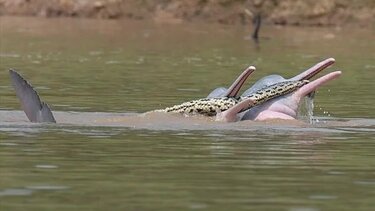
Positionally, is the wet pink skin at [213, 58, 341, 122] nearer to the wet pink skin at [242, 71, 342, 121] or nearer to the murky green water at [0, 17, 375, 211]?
the wet pink skin at [242, 71, 342, 121]

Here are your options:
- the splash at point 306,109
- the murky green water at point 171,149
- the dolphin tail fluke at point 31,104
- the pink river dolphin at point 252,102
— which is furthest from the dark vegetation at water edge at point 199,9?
the dolphin tail fluke at point 31,104

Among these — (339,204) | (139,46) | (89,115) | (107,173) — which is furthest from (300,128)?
(139,46)

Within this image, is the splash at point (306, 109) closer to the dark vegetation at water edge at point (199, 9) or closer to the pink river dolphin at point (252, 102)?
the pink river dolphin at point (252, 102)

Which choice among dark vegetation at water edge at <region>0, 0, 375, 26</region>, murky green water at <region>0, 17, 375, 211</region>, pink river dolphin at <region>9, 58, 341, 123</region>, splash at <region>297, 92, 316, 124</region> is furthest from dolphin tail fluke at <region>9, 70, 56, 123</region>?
dark vegetation at water edge at <region>0, 0, 375, 26</region>

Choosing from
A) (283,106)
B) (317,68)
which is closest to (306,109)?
(283,106)

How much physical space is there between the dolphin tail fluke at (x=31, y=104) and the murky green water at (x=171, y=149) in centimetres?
25

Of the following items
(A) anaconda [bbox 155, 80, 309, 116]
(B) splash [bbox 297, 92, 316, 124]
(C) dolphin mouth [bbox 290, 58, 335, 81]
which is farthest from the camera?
(B) splash [bbox 297, 92, 316, 124]

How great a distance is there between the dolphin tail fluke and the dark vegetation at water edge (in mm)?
39706

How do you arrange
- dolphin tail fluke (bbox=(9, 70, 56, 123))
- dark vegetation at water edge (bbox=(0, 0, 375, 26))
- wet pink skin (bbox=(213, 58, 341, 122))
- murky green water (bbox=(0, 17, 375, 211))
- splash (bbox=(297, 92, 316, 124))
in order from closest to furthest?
1. murky green water (bbox=(0, 17, 375, 211))
2. dolphin tail fluke (bbox=(9, 70, 56, 123))
3. wet pink skin (bbox=(213, 58, 341, 122))
4. splash (bbox=(297, 92, 316, 124))
5. dark vegetation at water edge (bbox=(0, 0, 375, 26))

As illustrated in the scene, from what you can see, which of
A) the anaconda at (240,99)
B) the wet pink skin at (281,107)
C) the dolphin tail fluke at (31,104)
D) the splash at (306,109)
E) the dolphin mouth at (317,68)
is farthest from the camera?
the splash at (306,109)

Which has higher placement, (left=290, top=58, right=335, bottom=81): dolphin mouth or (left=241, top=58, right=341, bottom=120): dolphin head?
(left=290, top=58, right=335, bottom=81): dolphin mouth

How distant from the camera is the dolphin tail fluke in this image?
688 inches

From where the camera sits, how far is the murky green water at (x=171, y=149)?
37.9 feet

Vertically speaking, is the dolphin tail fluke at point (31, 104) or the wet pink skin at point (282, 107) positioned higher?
the dolphin tail fluke at point (31, 104)
